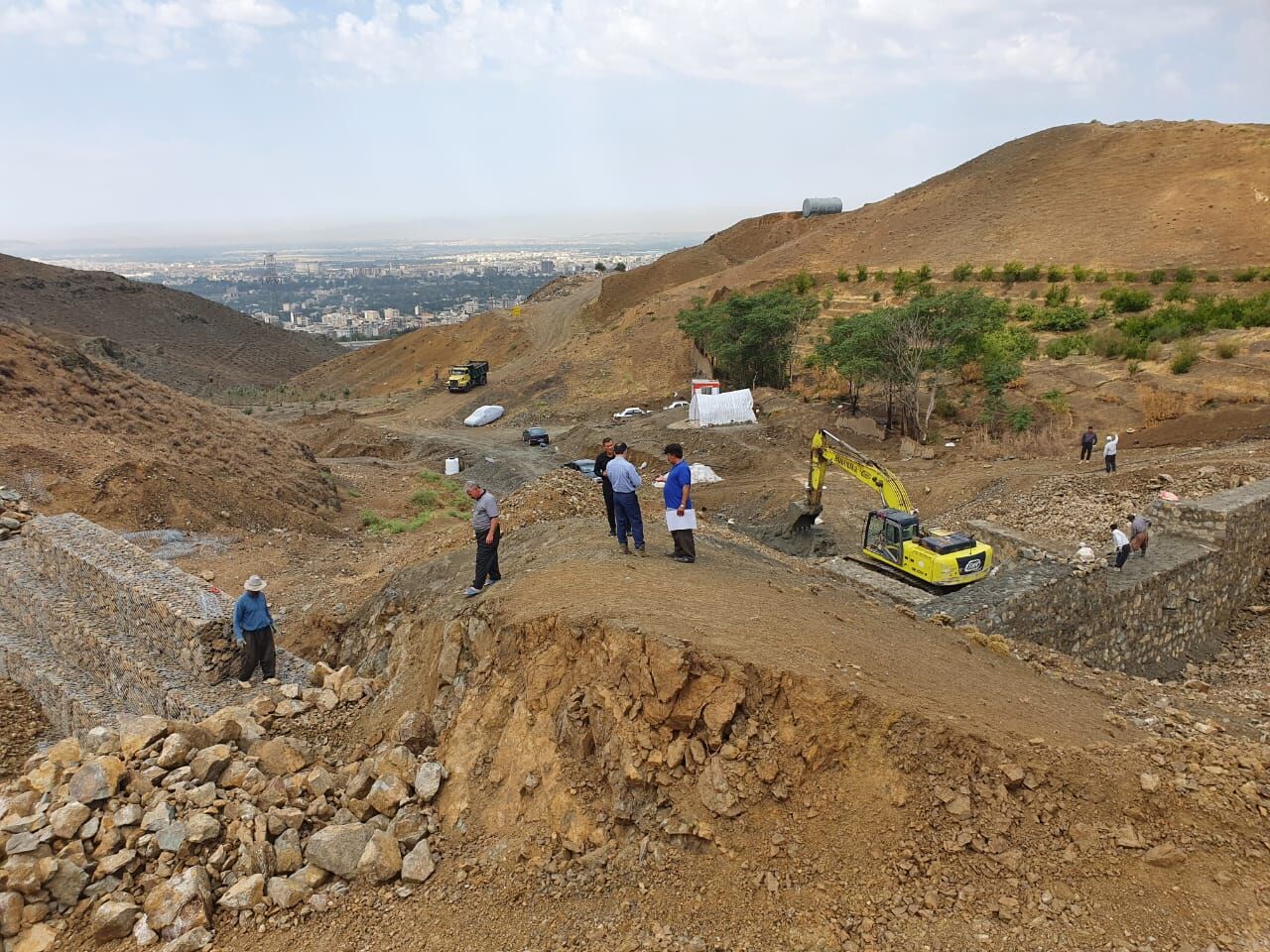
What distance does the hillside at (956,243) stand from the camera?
37969mm

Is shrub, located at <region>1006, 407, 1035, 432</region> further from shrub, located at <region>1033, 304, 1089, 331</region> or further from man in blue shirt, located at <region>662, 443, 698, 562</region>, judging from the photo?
man in blue shirt, located at <region>662, 443, 698, 562</region>

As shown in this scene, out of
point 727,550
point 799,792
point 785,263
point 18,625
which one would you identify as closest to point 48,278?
point 785,263

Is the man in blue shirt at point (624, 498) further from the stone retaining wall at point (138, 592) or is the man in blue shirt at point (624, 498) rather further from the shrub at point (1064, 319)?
the shrub at point (1064, 319)

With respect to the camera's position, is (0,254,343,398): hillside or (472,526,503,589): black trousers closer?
(472,526,503,589): black trousers

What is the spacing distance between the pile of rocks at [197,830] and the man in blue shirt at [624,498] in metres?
3.09

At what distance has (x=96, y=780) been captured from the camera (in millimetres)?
5215

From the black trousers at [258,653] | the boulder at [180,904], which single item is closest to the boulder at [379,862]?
the boulder at [180,904]

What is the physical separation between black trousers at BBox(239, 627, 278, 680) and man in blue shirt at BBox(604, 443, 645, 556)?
167 inches

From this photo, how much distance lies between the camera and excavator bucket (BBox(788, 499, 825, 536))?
16.9 meters

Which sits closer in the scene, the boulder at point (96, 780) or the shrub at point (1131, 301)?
the boulder at point (96, 780)

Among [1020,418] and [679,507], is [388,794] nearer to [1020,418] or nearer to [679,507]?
[679,507]

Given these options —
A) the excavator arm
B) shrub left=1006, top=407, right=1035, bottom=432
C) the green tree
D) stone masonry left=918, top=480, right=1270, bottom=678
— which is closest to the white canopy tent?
the green tree

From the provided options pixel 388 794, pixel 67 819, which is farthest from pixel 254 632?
pixel 388 794

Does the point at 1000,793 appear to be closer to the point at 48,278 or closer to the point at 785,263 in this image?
the point at 785,263
